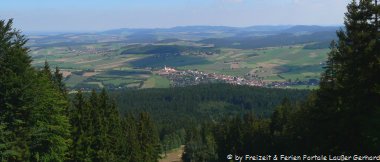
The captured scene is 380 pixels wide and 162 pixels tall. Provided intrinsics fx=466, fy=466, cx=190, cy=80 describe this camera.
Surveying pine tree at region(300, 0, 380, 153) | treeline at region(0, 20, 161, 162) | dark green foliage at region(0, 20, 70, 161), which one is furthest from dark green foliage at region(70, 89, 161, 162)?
pine tree at region(300, 0, 380, 153)

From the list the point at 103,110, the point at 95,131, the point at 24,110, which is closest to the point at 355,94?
the point at 24,110

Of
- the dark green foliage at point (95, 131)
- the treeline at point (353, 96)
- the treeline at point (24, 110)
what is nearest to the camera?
the treeline at point (353, 96)

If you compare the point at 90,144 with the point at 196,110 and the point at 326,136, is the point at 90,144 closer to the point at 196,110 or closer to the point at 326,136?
the point at 326,136

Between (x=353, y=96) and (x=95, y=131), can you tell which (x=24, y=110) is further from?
(x=353, y=96)

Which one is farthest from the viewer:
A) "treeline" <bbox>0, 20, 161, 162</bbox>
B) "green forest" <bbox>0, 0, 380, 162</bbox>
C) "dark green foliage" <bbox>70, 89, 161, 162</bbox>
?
"dark green foliage" <bbox>70, 89, 161, 162</bbox>

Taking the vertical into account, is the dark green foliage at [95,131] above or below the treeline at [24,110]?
below

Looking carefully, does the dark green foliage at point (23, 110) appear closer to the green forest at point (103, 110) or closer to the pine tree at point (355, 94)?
the green forest at point (103, 110)

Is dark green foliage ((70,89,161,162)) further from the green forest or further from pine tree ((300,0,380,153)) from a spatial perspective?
pine tree ((300,0,380,153))

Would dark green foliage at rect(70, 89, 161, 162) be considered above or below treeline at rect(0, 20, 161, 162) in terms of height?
below

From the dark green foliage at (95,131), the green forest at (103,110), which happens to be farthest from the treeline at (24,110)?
the dark green foliage at (95,131)

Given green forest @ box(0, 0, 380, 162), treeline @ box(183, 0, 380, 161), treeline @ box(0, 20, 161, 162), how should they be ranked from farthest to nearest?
treeline @ box(0, 20, 161, 162) < green forest @ box(0, 0, 380, 162) < treeline @ box(183, 0, 380, 161)

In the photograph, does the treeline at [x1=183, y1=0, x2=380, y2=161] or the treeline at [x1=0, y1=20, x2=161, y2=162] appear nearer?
the treeline at [x1=183, y1=0, x2=380, y2=161]
